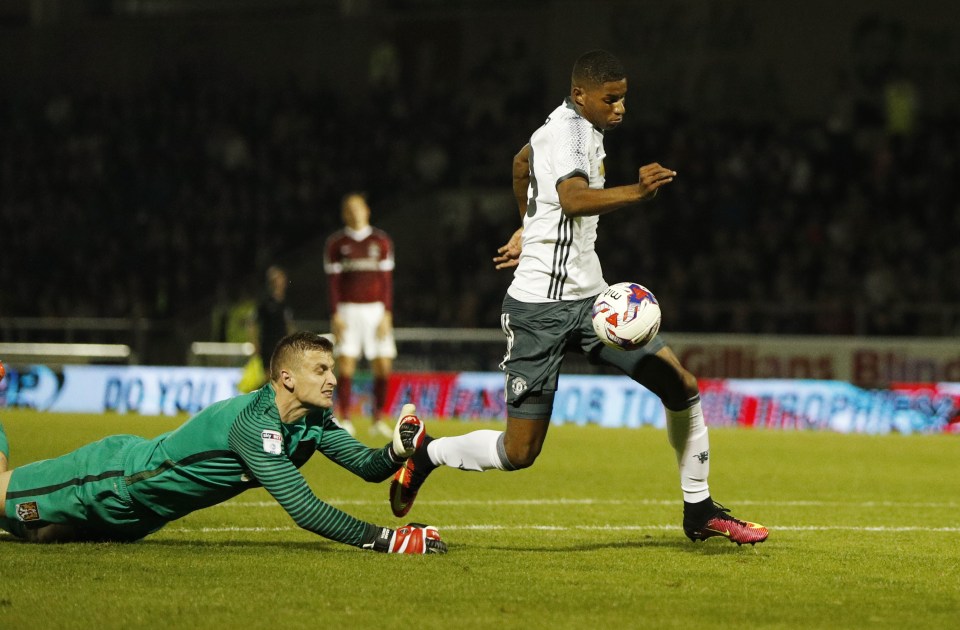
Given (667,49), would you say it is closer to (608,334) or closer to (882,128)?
(882,128)

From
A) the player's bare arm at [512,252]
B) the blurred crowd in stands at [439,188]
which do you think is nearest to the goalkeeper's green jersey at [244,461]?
the player's bare arm at [512,252]

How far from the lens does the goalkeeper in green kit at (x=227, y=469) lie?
6078 millimetres

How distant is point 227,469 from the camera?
630 cm

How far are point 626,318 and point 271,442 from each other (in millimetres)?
1643

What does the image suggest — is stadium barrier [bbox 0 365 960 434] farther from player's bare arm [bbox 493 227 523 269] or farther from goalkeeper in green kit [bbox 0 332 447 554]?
goalkeeper in green kit [bbox 0 332 447 554]

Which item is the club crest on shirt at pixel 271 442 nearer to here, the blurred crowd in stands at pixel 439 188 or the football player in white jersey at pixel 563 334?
the football player in white jersey at pixel 563 334

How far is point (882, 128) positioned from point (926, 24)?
2.11m

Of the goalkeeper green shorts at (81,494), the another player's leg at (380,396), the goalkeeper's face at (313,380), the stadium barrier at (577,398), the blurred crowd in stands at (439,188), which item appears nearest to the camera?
the goalkeeper's face at (313,380)

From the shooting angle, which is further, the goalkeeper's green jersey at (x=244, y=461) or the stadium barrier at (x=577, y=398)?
the stadium barrier at (x=577, y=398)

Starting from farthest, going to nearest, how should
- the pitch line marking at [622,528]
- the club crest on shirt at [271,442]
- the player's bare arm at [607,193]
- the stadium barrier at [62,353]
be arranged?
1. the stadium barrier at [62,353]
2. the pitch line marking at [622,528]
3. the club crest on shirt at [271,442]
4. the player's bare arm at [607,193]

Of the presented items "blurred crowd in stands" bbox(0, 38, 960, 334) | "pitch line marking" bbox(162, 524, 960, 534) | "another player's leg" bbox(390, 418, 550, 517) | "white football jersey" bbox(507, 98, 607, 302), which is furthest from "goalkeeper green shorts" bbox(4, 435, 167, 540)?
"blurred crowd in stands" bbox(0, 38, 960, 334)

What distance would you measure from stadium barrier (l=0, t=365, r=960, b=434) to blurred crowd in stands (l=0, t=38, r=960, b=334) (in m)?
2.40

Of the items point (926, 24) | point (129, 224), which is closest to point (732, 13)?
point (926, 24)

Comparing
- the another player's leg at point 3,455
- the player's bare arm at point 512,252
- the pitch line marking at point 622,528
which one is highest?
the player's bare arm at point 512,252
